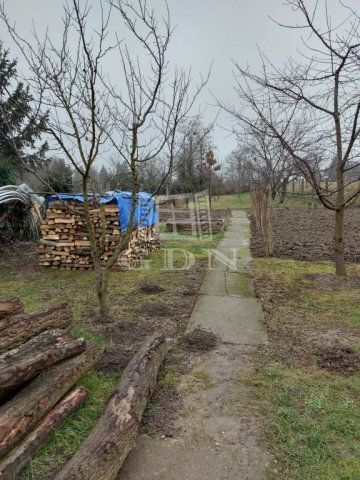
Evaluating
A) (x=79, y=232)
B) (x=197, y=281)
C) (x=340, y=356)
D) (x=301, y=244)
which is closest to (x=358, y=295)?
(x=340, y=356)

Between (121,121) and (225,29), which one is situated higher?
(225,29)

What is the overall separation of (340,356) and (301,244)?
6.76 meters

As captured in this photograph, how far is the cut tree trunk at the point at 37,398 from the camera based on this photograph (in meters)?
2.02

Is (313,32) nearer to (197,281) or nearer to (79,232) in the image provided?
(197,281)

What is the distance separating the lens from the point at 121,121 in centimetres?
459

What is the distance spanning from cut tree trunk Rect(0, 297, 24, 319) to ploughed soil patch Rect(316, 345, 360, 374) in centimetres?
292

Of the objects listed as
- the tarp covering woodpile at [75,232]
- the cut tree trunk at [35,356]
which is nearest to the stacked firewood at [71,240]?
the tarp covering woodpile at [75,232]

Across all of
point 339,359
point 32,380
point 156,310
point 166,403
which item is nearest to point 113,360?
point 166,403

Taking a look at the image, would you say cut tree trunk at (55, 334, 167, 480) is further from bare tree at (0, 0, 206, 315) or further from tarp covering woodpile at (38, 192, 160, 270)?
tarp covering woodpile at (38, 192, 160, 270)

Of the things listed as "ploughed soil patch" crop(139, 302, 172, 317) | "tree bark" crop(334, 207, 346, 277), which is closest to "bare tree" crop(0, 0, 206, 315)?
"ploughed soil patch" crop(139, 302, 172, 317)

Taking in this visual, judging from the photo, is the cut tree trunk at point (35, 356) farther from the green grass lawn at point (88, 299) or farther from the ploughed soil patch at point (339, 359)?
the ploughed soil patch at point (339, 359)

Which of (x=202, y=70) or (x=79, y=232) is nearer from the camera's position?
(x=202, y=70)

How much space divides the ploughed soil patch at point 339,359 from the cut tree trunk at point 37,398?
223cm

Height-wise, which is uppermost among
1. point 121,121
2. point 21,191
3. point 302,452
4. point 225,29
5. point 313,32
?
point 225,29
